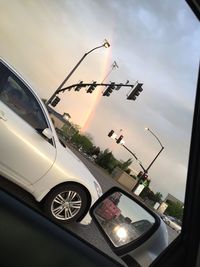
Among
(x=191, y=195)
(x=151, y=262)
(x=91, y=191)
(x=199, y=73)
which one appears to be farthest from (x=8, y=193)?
(x=91, y=191)

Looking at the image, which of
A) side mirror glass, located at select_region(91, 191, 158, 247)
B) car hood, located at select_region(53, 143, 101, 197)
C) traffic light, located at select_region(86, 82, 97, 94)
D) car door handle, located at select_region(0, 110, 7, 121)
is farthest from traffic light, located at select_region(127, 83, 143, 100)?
side mirror glass, located at select_region(91, 191, 158, 247)

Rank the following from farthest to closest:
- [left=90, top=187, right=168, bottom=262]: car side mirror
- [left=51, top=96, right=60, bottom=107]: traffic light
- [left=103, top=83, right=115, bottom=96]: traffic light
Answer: [left=51, top=96, right=60, bottom=107]: traffic light < [left=103, top=83, right=115, bottom=96]: traffic light < [left=90, top=187, right=168, bottom=262]: car side mirror

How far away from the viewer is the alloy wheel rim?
544 centimetres

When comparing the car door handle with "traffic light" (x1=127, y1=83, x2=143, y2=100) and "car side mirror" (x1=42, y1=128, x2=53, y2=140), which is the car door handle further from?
"traffic light" (x1=127, y1=83, x2=143, y2=100)

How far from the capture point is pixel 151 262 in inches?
73.6

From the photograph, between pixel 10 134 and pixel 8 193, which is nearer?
pixel 8 193

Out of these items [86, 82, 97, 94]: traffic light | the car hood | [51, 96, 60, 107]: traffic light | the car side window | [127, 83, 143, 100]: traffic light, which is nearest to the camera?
the car side window

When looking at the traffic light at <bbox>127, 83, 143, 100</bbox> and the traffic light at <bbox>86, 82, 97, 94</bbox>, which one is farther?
the traffic light at <bbox>86, 82, 97, 94</bbox>

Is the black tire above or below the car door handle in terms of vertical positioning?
below

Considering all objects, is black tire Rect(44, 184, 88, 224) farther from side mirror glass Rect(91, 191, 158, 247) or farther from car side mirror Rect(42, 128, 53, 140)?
side mirror glass Rect(91, 191, 158, 247)

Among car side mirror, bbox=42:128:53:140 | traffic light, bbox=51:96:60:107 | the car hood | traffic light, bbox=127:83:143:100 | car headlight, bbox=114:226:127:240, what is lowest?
car headlight, bbox=114:226:127:240

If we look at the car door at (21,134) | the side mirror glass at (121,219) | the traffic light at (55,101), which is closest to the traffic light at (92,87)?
the traffic light at (55,101)

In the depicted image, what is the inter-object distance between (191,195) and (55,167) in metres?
3.83

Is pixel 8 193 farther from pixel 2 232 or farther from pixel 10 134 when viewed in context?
pixel 10 134
